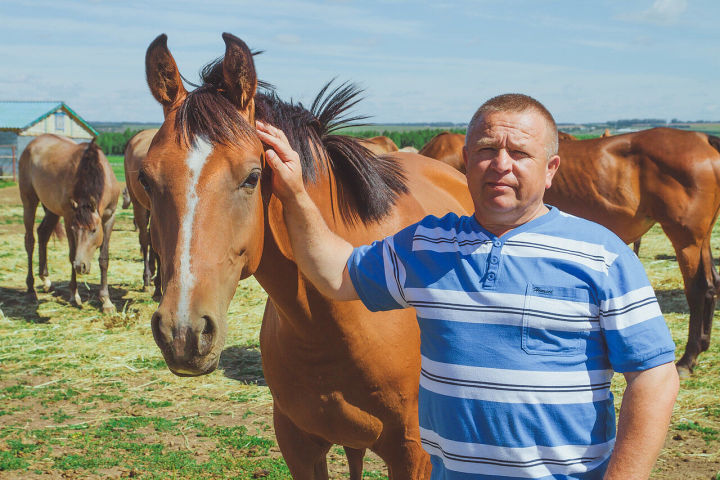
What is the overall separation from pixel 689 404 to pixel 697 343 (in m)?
1.03

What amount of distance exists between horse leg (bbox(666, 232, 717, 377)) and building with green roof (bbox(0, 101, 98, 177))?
38.4 m

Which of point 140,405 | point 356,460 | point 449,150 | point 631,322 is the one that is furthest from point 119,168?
point 631,322

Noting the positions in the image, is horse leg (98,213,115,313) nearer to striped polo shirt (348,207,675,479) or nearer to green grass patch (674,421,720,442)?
green grass patch (674,421,720,442)

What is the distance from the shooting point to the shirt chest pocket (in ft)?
4.83

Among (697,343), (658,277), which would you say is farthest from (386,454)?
(658,277)

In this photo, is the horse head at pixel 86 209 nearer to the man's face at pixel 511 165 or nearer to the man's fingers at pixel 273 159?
the man's fingers at pixel 273 159

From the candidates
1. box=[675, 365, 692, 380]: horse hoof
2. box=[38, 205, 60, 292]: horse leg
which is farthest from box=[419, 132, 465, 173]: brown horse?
box=[38, 205, 60, 292]: horse leg

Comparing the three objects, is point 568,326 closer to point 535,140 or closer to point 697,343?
point 535,140

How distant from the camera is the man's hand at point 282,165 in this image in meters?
1.88

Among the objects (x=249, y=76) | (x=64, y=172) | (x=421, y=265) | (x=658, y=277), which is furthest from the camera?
(x=658, y=277)

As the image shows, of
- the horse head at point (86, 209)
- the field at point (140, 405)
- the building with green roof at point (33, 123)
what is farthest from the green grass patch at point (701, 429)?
the building with green roof at point (33, 123)

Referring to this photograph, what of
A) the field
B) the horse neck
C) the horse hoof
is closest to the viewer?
Result: the horse neck

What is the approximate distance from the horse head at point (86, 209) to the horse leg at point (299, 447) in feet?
20.1

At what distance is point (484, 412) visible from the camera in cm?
154
